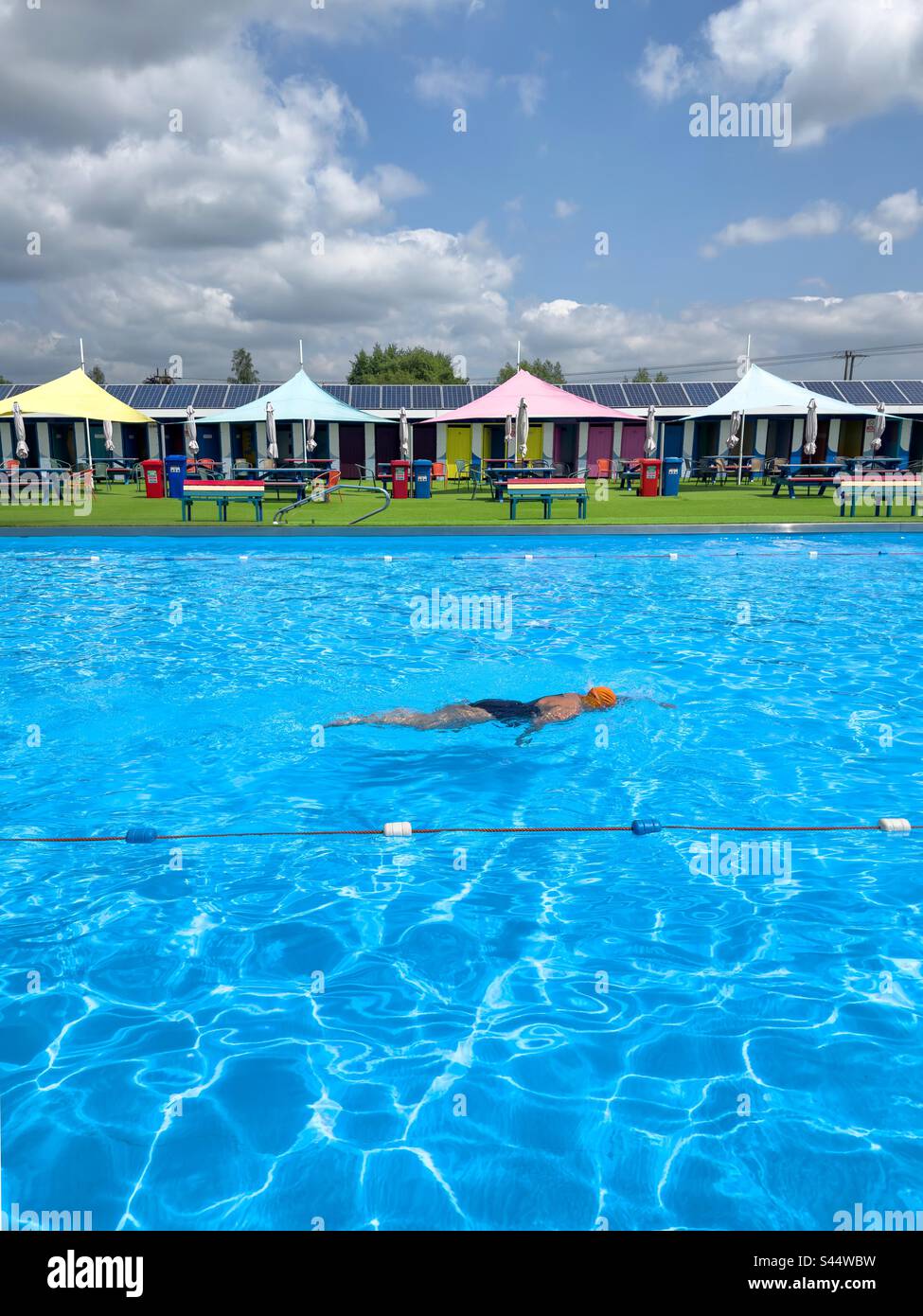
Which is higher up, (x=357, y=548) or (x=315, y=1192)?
(x=357, y=548)

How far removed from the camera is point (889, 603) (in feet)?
37.1

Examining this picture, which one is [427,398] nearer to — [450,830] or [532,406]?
[532,406]

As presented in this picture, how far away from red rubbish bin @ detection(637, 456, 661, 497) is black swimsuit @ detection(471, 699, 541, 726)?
20970mm

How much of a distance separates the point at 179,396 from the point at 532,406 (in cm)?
2008

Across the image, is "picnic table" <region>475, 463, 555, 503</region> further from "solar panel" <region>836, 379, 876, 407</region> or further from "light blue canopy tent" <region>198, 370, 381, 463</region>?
"solar panel" <region>836, 379, 876, 407</region>

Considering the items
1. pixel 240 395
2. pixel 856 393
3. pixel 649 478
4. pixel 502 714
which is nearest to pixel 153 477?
pixel 649 478

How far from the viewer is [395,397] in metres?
39.8

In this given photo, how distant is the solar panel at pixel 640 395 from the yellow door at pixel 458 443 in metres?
7.48

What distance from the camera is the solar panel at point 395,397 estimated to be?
3903 centimetres

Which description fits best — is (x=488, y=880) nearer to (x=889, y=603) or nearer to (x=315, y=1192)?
(x=315, y=1192)

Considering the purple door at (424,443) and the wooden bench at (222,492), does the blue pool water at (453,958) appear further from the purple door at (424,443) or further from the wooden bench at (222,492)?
the purple door at (424,443)

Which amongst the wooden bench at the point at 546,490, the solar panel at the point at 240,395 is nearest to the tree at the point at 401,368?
the solar panel at the point at 240,395

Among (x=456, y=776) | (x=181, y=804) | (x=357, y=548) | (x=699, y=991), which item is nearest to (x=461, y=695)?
(x=456, y=776)
